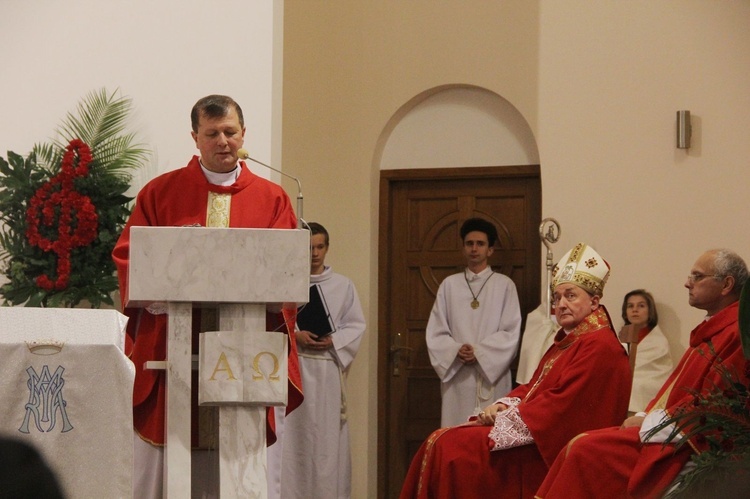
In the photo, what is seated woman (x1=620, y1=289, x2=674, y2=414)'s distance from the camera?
6680 millimetres

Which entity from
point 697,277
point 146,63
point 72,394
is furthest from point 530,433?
point 146,63

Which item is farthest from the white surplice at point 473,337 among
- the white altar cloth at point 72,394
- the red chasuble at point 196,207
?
the white altar cloth at point 72,394

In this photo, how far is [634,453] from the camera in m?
4.37

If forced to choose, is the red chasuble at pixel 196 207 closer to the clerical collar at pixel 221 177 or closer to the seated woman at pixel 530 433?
the clerical collar at pixel 221 177

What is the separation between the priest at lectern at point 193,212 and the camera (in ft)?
13.2

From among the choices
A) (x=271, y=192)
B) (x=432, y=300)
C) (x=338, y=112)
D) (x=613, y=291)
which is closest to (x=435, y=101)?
(x=338, y=112)

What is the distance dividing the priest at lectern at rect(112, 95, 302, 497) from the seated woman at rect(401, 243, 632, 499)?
1.08 meters

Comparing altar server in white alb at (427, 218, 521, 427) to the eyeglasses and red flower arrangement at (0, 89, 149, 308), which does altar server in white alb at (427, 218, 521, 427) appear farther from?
red flower arrangement at (0, 89, 149, 308)

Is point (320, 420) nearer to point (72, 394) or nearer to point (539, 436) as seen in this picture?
point (539, 436)

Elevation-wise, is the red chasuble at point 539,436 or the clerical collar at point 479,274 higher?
the clerical collar at point 479,274

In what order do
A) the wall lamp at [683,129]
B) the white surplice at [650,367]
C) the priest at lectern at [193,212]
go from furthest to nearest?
the wall lamp at [683,129], the white surplice at [650,367], the priest at lectern at [193,212]

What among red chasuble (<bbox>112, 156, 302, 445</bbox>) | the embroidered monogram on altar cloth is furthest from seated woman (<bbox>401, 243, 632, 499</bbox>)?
the embroidered monogram on altar cloth

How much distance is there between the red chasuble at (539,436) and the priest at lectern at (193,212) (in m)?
1.07

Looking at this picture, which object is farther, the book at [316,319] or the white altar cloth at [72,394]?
the book at [316,319]
